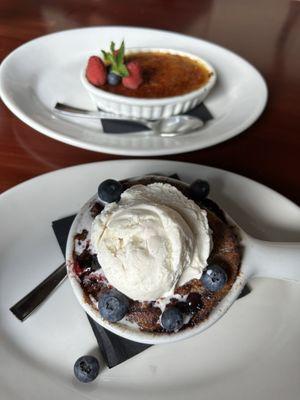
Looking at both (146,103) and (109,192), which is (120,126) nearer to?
(146,103)

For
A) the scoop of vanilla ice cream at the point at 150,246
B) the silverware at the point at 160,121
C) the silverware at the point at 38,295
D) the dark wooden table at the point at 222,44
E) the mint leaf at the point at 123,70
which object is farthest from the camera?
the mint leaf at the point at 123,70

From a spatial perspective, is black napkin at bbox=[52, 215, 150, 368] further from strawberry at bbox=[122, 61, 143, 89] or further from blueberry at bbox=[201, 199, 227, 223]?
strawberry at bbox=[122, 61, 143, 89]

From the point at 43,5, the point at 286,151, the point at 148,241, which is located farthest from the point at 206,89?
the point at 43,5

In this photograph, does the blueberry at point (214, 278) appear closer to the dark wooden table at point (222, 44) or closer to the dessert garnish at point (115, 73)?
the dark wooden table at point (222, 44)

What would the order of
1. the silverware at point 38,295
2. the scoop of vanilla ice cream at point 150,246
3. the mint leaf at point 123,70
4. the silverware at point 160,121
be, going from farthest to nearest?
the mint leaf at point 123,70 → the silverware at point 160,121 → the silverware at point 38,295 → the scoop of vanilla ice cream at point 150,246

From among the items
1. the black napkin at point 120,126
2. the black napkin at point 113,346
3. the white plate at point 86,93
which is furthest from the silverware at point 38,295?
the black napkin at point 120,126

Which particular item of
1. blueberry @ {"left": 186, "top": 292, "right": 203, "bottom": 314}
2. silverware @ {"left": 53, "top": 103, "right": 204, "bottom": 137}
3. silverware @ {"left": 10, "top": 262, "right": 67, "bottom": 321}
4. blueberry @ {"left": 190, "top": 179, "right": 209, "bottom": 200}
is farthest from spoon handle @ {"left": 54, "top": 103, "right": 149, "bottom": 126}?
blueberry @ {"left": 186, "top": 292, "right": 203, "bottom": 314}

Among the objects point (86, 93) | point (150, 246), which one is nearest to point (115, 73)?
point (86, 93)
